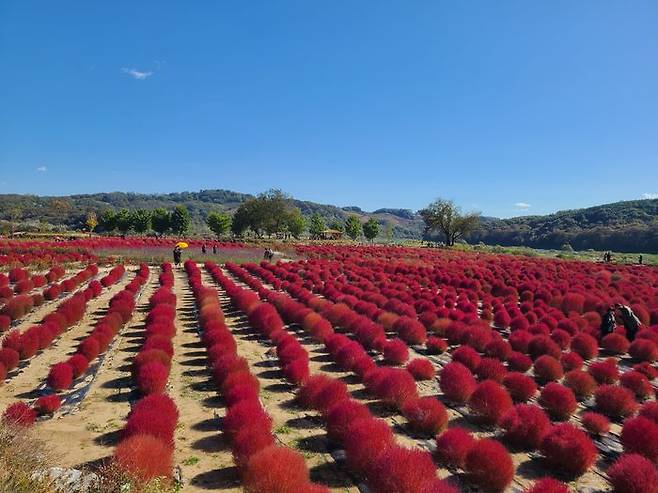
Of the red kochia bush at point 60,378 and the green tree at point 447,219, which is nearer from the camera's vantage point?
the red kochia bush at point 60,378

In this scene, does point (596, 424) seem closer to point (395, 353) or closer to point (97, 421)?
point (395, 353)

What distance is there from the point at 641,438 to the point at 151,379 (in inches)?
346

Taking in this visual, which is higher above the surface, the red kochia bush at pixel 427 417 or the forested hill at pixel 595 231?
the forested hill at pixel 595 231

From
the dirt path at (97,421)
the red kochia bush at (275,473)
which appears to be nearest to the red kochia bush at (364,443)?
the red kochia bush at (275,473)

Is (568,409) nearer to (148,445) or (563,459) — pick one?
(563,459)

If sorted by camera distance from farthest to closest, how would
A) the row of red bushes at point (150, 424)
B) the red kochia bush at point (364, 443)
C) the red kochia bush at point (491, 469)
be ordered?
the red kochia bush at point (364, 443)
the red kochia bush at point (491, 469)
the row of red bushes at point (150, 424)

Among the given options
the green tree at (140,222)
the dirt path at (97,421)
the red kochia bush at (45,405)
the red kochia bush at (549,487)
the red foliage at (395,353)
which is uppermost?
the green tree at (140,222)

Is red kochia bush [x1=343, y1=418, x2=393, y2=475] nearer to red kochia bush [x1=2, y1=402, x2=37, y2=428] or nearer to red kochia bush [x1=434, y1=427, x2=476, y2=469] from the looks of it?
red kochia bush [x1=434, y1=427, x2=476, y2=469]

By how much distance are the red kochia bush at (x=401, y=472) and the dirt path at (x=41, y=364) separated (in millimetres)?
7698

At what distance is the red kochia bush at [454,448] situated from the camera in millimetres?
6887

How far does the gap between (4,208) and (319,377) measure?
550ft

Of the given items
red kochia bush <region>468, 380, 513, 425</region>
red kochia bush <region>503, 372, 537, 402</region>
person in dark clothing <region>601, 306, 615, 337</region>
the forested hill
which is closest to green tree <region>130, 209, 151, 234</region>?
the forested hill

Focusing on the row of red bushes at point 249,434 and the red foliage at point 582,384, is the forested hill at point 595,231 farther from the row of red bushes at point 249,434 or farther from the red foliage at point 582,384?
the row of red bushes at point 249,434

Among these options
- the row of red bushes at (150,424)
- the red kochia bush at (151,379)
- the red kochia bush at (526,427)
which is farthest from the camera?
the red kochia bush at (151,379)
